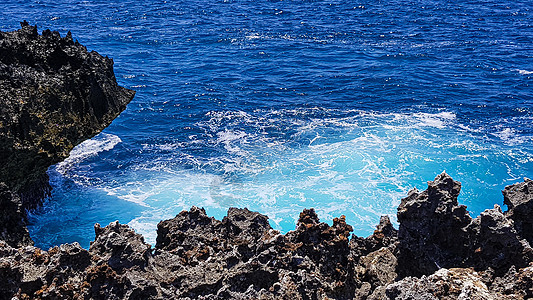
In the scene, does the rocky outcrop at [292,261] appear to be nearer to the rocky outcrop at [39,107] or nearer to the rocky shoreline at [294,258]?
the rocky shoreline at [294,258]

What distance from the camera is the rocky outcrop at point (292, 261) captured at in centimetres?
982

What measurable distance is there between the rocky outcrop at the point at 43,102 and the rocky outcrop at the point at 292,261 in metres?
7.15

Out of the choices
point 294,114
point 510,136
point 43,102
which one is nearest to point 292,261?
point 43,102

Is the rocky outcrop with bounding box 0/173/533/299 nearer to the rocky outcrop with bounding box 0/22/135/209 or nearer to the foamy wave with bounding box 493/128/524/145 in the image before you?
the rocky outcrop with bounding box 0/22/135/209

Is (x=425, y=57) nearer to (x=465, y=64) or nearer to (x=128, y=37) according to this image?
(x=465, y=64)

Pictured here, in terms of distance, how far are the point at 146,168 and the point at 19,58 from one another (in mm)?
9604

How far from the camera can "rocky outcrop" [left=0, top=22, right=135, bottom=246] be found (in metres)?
16.7

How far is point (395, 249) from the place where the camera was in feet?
42.2

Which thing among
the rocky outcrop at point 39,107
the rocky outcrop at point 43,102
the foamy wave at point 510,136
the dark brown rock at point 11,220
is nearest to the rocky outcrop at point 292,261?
the dark brown rock at point 11,220

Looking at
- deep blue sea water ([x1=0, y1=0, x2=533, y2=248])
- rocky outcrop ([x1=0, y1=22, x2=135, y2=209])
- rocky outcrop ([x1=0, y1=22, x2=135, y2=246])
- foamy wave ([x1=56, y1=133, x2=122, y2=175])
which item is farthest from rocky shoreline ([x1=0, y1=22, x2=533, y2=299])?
foamy wave ([x1=56, y1=133, x2=122, y2=175])

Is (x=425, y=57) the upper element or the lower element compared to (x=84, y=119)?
lower

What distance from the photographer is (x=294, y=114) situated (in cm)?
3291

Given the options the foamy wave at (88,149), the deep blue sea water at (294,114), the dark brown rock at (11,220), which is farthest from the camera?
the foamy wave at (88,149)

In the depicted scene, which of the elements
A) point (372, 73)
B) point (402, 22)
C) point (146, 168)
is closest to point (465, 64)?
point (372, 73)
